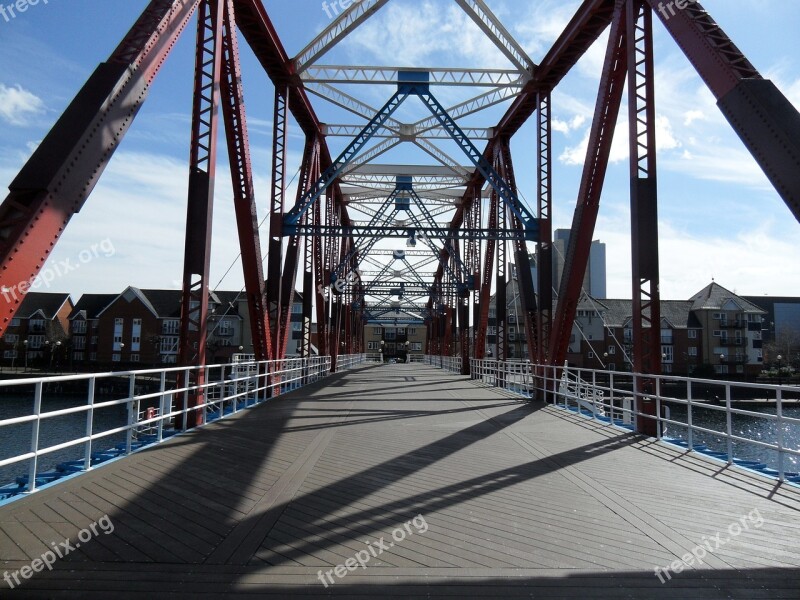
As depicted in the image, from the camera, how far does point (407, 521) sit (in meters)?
5.25

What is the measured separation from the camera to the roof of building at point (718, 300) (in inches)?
2440

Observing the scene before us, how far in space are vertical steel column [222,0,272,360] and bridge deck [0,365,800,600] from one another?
7.36m

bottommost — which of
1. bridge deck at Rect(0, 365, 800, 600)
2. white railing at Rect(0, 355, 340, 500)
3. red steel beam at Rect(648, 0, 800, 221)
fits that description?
bridge deck at Rect(0, 365, 800, 600)

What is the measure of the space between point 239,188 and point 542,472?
1043 centimetres

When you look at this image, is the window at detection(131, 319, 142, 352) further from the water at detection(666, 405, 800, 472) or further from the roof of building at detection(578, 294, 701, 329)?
the water at detection(666, 405, 800, 472)

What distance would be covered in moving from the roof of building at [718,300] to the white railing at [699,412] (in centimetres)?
1454

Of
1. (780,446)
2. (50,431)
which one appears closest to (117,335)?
(50,431)

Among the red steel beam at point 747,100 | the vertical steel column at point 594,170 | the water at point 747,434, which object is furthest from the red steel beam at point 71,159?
the water at point 747,434

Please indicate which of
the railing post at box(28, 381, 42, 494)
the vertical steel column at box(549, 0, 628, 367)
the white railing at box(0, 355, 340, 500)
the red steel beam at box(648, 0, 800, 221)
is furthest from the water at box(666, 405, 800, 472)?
the railing post at box(28, 381, 42, 494)

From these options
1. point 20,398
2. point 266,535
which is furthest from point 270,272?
point 20,398

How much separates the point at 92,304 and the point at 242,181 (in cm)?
6710

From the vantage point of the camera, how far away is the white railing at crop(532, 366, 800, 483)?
774 cm

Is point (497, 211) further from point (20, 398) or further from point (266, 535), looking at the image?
point (20, 398)

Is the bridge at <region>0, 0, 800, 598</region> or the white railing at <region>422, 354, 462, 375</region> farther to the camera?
the white railing at <region>422, 354, 462, 375</region>
